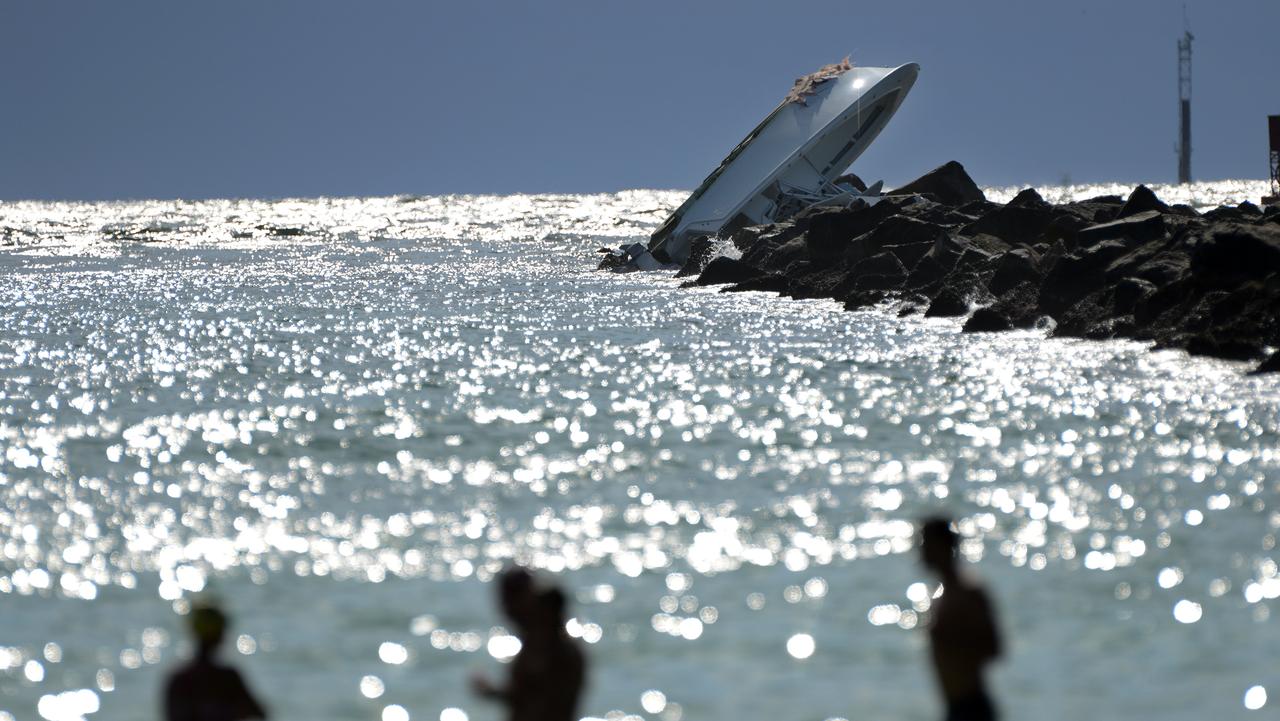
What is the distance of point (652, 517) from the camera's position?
13.6 meters

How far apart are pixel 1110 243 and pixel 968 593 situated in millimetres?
26100

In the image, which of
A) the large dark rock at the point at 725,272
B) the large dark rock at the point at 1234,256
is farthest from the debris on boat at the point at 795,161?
the large dark rock at the point at 1234,256

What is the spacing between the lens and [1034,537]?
1260 cm

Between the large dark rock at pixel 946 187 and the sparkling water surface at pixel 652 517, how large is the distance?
23.5 metres

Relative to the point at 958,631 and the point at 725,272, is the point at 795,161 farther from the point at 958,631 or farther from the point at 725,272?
the point at 958,631

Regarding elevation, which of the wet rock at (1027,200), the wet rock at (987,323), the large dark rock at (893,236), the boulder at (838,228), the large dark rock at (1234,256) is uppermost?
the boulder at (838,228)

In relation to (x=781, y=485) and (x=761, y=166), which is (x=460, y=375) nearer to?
(x=781, y=485)

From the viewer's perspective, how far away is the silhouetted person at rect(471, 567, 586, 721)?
555 cm

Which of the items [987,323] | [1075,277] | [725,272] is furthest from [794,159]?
[987,323]

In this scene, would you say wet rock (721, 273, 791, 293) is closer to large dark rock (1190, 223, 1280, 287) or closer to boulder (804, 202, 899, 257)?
boulder (804, 202, 899, 257)

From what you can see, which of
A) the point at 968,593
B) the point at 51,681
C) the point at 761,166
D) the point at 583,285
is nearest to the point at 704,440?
the point at 51,681

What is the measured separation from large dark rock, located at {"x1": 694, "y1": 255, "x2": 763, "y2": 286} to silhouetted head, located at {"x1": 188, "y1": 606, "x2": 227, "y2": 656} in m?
41.3

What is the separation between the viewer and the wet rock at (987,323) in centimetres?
3042

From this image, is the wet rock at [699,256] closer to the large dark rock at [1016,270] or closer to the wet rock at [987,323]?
the large dark rock at [1016,270]
